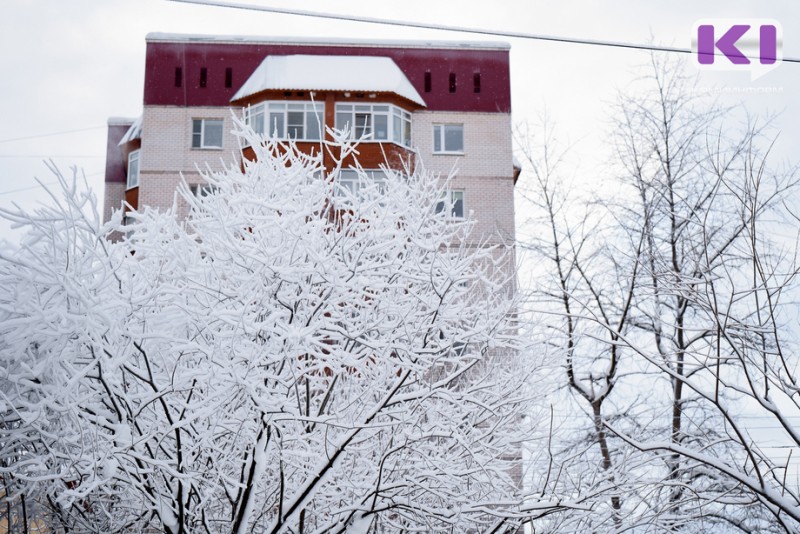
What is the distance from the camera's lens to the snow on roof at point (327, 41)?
1104 inches

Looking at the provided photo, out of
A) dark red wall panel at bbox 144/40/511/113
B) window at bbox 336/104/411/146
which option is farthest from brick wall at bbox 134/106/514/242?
window at bbox 336/104/411/146

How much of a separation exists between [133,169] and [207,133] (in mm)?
2798

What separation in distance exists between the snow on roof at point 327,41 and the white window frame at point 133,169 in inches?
146

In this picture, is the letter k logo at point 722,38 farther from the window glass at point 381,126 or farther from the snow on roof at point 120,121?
the snow on roof at point 120,121

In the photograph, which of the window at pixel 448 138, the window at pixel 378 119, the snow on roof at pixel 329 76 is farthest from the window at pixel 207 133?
the window at pixel 448 138

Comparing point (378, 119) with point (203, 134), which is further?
point (203, 134)

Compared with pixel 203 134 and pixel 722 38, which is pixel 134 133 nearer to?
pixel 203 134

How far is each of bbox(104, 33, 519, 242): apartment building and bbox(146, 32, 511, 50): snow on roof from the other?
32 mm

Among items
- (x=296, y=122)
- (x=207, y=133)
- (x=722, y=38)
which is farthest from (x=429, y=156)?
(x=722, y=38)

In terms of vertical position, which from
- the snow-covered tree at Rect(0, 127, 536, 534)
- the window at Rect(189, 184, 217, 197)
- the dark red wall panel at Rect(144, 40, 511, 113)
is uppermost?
the dark red wall panel at Rect(144, 40, 511, 113)

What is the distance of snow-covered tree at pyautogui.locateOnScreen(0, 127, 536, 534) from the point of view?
765 cm

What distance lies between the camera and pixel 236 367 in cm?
759

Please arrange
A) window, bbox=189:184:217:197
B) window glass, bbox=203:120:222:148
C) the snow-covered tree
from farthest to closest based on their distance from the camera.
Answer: window glass, bbox=203:120:222:148 < window, bbox=189:184:217:197 < the snow-covered tree

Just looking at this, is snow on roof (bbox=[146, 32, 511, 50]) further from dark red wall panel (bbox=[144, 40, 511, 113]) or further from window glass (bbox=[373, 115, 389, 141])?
window glass (bbox=[373, 115, 389, 141])
